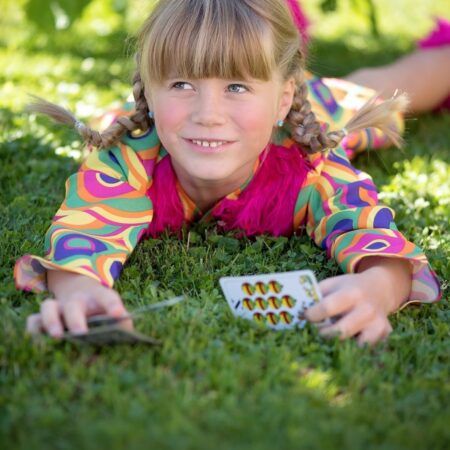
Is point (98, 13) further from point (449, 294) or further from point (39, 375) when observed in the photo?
point (39, 375)

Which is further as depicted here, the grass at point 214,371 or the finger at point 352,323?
the finger at point 352,323

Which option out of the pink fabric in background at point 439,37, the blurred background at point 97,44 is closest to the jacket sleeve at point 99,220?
the blurred background at point 97,44

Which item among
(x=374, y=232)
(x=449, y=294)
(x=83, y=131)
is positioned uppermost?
(x=83, y=131)

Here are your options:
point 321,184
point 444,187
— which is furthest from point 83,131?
point 444,187

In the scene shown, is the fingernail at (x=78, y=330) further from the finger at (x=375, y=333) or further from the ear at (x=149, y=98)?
the ear at (x=149, y=98)

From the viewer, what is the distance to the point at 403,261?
2520 mm

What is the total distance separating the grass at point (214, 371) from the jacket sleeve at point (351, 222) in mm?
77

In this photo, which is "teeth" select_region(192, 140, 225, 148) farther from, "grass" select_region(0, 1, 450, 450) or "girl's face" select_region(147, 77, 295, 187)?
"grass" select_region(0, 1, 450, 450)

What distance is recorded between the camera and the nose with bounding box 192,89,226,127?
8.48 feet

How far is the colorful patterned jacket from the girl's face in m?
0.17

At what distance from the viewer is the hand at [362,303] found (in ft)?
7.27

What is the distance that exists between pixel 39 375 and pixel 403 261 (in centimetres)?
118

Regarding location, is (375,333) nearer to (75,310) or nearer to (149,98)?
(75,310)

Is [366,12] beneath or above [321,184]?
above
